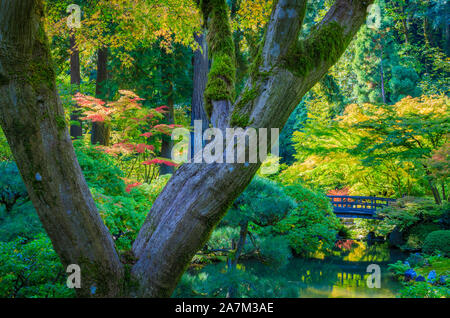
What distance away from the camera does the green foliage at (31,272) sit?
2.19 meters

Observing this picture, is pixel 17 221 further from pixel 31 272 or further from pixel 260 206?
pixel 260 206

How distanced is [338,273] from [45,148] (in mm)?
6474

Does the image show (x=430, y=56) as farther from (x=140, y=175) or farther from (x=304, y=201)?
(x=140, y=175)

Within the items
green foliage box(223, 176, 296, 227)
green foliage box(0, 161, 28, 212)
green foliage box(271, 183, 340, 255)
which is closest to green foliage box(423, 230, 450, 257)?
green foliage box(271, 183, 340, 255)

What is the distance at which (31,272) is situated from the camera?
91.5 inches

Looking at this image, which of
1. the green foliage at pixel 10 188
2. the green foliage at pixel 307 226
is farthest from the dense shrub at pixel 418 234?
the green foliage at pixel 10 188

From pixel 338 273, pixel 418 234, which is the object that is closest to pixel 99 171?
pixel 338 273

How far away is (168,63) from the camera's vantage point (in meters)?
8.76

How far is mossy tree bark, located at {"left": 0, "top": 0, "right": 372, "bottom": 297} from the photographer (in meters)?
1.64

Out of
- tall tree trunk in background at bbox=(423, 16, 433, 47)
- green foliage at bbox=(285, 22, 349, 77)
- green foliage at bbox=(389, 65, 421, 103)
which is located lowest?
green foliage at bbox=(285, 22, 349, 77)

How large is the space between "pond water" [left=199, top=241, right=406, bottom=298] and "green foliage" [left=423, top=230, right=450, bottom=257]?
3.20ft

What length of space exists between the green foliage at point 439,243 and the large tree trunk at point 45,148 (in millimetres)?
7146

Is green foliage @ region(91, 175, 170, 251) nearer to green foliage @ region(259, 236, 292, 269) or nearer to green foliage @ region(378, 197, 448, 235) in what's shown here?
green foliage @ region(259, 236, 292, 269)
